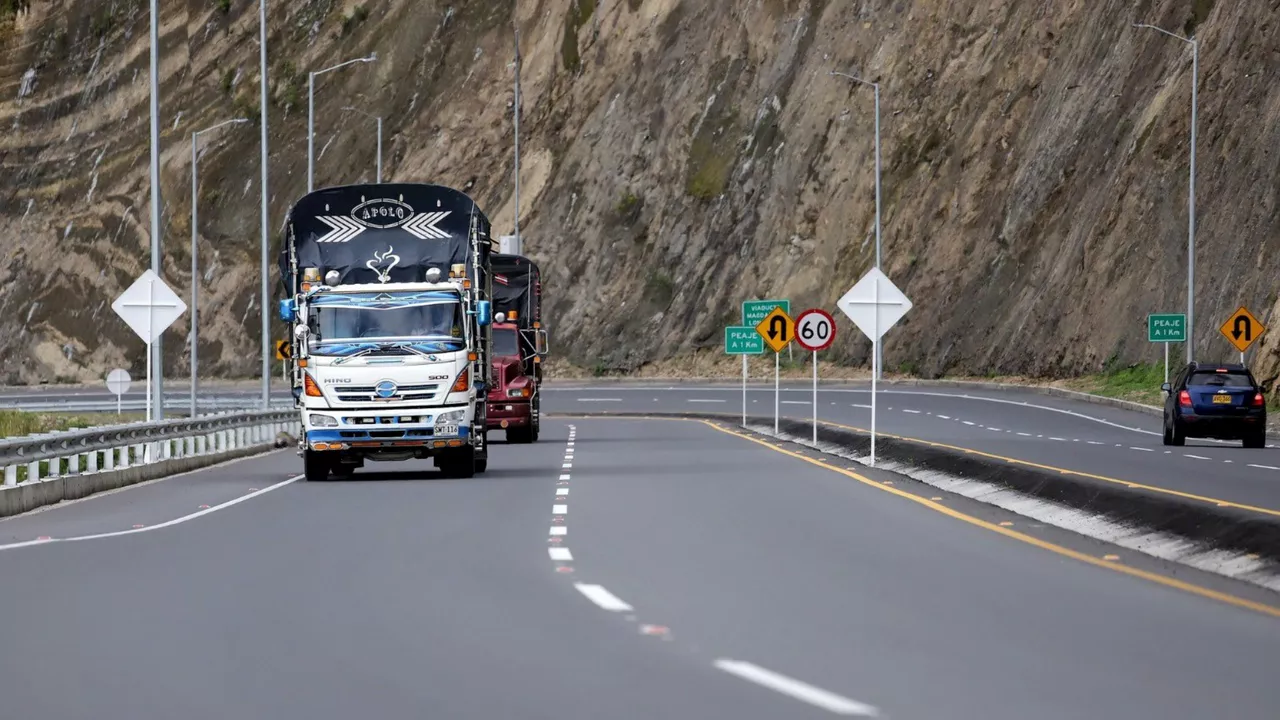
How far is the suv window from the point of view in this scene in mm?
40312

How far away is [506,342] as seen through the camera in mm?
44875

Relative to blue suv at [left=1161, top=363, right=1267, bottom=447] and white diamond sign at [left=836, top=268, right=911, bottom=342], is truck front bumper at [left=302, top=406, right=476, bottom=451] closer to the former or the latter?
white diamond sign at [left=836, top=268, right=911, bottom=342]

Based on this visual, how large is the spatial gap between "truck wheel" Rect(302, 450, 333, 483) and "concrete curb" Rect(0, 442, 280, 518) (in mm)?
2598

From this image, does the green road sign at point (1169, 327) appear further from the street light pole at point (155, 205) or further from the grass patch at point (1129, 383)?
the street light pole at point (155, 205)

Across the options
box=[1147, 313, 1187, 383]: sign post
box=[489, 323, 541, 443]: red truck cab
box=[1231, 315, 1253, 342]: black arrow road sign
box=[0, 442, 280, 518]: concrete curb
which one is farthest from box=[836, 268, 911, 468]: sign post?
box=[1147, 313, 1187, 383]: sign post

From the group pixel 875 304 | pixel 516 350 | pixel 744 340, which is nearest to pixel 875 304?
pixel 875 304

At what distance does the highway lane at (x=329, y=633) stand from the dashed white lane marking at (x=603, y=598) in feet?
0.53

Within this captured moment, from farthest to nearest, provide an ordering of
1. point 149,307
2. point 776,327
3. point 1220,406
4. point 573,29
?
point 573,29, point 776,327, point 1220,406, point 149,307

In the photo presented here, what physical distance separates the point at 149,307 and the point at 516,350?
13.2 meters

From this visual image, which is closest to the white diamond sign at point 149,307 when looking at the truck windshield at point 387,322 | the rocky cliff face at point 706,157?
the truck windshield at point 387,322

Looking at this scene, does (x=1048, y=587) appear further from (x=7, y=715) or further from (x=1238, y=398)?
(x=1238, y=398)

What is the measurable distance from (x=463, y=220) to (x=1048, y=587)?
17288 millimetres

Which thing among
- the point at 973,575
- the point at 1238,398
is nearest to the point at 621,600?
the point at 973,575

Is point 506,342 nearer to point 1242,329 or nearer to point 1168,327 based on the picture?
point 1242,329
